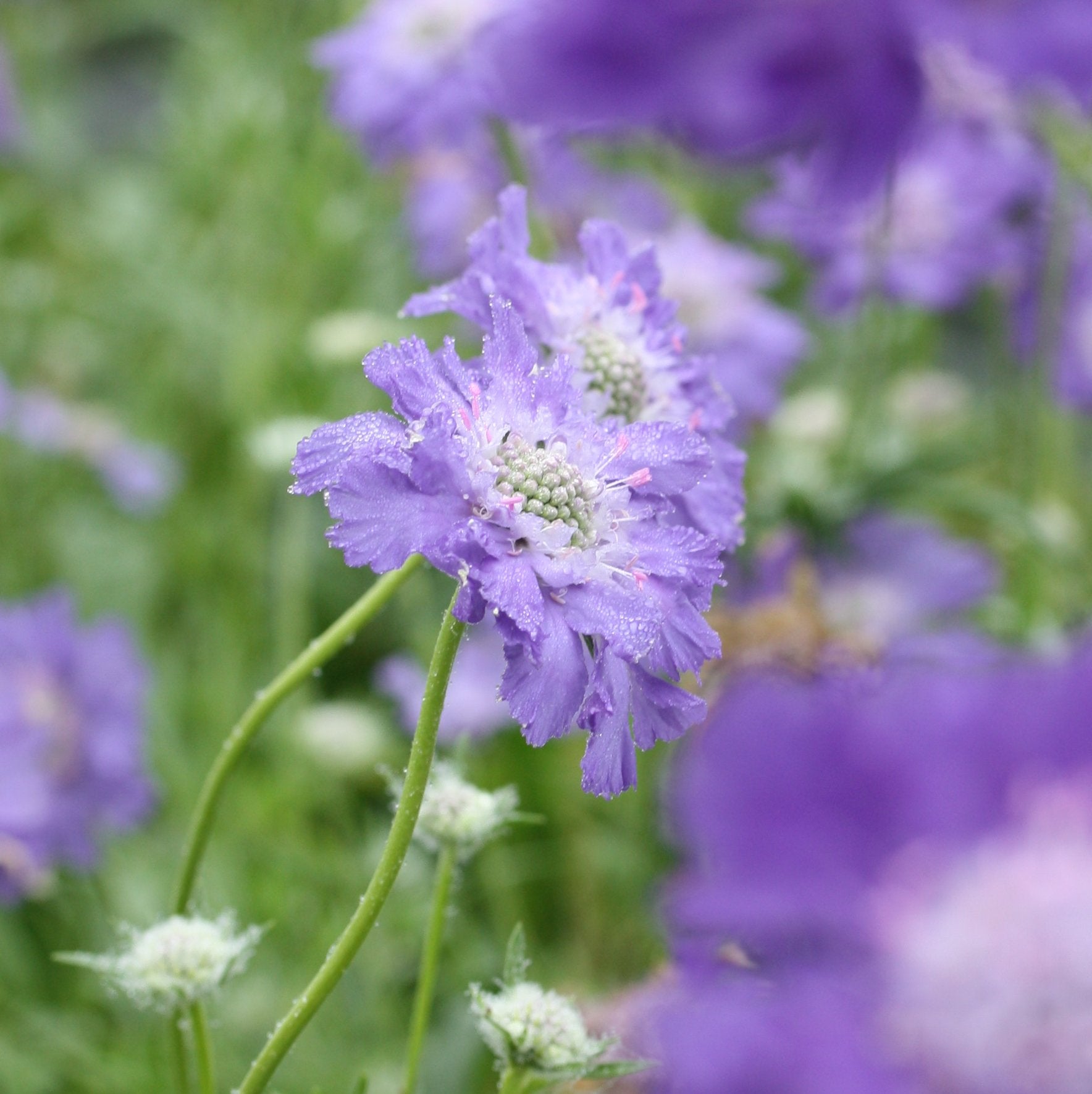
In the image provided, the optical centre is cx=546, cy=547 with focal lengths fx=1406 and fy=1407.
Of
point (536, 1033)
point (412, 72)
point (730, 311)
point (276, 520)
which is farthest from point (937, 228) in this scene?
point (536, 1033)

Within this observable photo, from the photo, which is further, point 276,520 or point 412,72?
point 276,520

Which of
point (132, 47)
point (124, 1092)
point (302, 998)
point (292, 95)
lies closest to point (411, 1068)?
point (302, 998)

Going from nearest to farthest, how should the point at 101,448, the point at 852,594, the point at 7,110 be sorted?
the point at 852,594
the point at 101,448
the point at 7,110

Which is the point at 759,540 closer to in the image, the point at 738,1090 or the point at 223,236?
the point at 738,1090

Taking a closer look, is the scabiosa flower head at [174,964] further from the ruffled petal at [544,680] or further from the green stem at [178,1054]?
the ruffled petal at [544,680]

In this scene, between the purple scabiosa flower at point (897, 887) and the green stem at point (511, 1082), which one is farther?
the green stem at point (511, 1082)

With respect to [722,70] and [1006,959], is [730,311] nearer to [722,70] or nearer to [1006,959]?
[722,70]

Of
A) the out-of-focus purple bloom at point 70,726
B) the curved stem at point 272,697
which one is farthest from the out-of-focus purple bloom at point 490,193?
the curved stem at point 272,697
